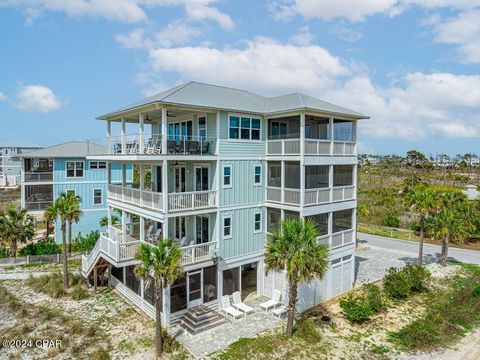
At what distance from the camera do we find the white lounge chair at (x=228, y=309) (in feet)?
55.0

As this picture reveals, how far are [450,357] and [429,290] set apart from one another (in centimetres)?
736

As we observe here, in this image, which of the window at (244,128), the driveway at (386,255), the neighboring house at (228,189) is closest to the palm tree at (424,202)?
the driveway at (386,255)

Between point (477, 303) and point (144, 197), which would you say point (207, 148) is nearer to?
point (144, 197)

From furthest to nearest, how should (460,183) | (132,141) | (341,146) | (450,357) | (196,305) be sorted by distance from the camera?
1. (460,183)
2. (341,146)
3. (132,141)
4. (196,305)
5. (450,357)

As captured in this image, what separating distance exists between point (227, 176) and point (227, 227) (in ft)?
8.94

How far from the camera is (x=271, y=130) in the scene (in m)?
19.9

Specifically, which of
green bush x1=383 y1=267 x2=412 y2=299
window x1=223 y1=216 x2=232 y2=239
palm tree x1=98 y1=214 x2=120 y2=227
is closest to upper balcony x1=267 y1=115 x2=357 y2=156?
window x1=223 y1=216 x2=232 y2=239

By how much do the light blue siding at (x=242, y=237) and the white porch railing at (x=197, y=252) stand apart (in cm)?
71

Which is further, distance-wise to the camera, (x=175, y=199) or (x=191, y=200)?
(x=191, y=200)

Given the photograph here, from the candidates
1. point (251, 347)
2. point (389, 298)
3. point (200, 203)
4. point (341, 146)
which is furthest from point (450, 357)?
point (200, 203)

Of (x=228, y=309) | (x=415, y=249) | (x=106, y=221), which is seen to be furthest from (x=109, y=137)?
(x=415, y=249)

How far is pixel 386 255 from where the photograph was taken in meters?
28.7

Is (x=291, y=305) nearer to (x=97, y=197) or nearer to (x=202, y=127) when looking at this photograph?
(x=202, y=127)

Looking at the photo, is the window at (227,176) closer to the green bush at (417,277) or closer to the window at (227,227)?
the window at (227,227)
